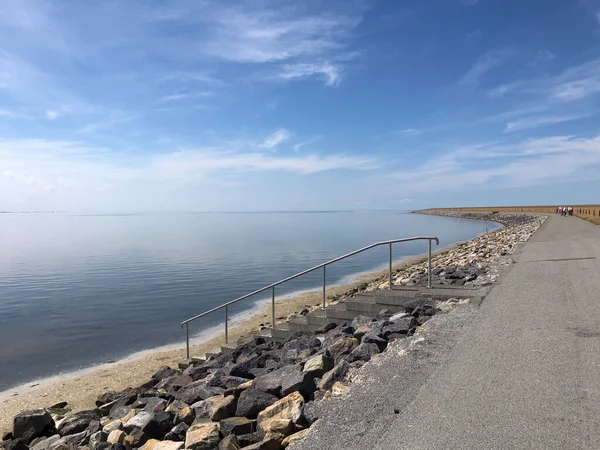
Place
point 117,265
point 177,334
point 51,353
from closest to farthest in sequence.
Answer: point 51,353 → point 177,334 → point 117,265

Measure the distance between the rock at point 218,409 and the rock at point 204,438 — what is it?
1.54 feet

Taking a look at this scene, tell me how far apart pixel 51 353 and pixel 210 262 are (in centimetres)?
1950

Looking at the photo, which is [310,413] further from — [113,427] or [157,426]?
[113,427]

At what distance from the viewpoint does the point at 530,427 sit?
3.25 meters

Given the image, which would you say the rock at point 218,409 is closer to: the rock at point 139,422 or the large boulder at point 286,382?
the large boulder at point 286,382

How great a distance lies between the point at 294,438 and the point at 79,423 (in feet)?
16.4

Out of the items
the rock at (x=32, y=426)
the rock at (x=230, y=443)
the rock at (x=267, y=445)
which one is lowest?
the rock at (x=32, y=426)

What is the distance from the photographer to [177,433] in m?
4.90

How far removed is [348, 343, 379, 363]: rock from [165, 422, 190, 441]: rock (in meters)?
1.97

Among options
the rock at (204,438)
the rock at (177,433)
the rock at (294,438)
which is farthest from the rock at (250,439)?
the rock at (177,433)

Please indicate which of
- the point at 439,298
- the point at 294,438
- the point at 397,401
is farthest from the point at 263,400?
the point at 439,298

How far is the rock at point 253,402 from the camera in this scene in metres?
4.65

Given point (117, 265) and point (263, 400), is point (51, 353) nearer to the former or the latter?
point (263, 400)

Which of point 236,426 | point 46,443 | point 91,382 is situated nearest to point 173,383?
point 46,443
